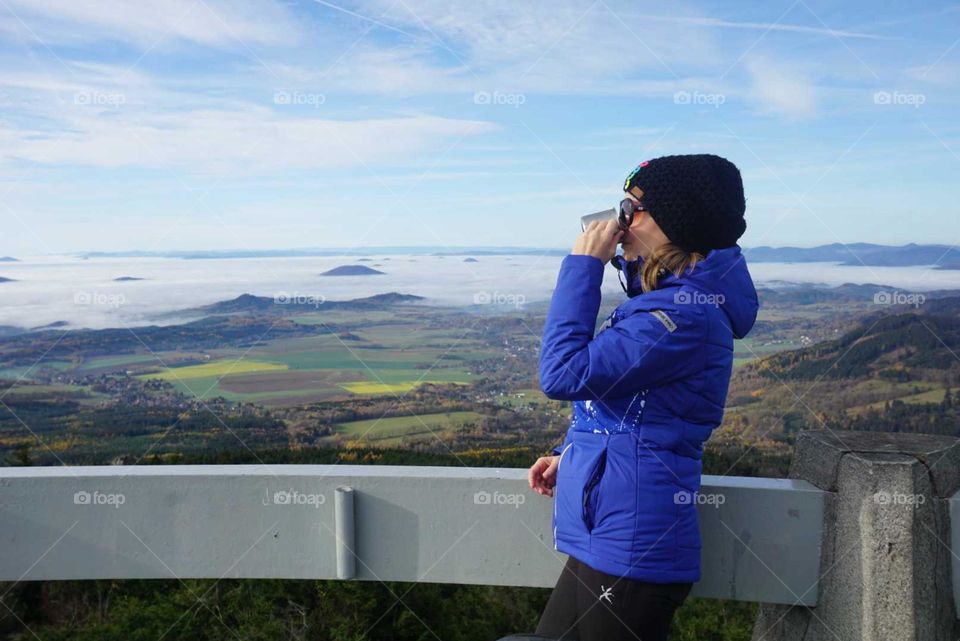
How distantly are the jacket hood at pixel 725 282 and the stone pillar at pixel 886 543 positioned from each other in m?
0.77

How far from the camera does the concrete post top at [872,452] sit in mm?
2936

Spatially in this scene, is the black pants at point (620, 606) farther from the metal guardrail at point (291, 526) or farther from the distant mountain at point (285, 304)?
the distant mountain at point (285, 304)

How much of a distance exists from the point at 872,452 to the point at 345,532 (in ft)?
6.10

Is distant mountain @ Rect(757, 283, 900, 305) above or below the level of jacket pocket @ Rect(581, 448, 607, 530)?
above

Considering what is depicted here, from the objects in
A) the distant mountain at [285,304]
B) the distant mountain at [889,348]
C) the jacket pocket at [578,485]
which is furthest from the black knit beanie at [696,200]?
the distant mountain at [285,304]

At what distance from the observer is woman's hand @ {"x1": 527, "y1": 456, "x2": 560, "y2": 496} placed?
9.72ft

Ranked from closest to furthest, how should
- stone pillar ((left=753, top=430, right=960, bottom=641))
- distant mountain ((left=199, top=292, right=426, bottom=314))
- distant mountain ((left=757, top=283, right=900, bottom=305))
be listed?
stone pillar ((left=753, top=430, right=960, bottom=641))
distant mountain ((left=757, top=283, right=900, bottom=305))
distant mountain ((left=199, top=292, right=426, bottom=314))

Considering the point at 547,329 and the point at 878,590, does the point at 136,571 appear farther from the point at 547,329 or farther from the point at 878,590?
the point at 878,590

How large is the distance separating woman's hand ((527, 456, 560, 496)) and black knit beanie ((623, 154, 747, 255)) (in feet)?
2.87

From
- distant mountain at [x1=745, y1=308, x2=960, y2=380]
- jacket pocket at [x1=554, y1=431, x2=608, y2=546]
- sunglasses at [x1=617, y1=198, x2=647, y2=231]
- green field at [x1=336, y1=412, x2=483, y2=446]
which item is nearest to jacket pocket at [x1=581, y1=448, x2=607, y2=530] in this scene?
jacket pocket at [x1=554, y1=431, x2=608, y2=546]

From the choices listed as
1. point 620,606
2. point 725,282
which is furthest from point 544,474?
point 725,282

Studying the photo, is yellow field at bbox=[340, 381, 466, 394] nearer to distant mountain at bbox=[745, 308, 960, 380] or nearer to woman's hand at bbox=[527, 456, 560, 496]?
distant mountain at bbox=[745, 308, 960, 380]

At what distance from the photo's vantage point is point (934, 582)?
2924 millimetres

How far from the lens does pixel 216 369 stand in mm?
19891
